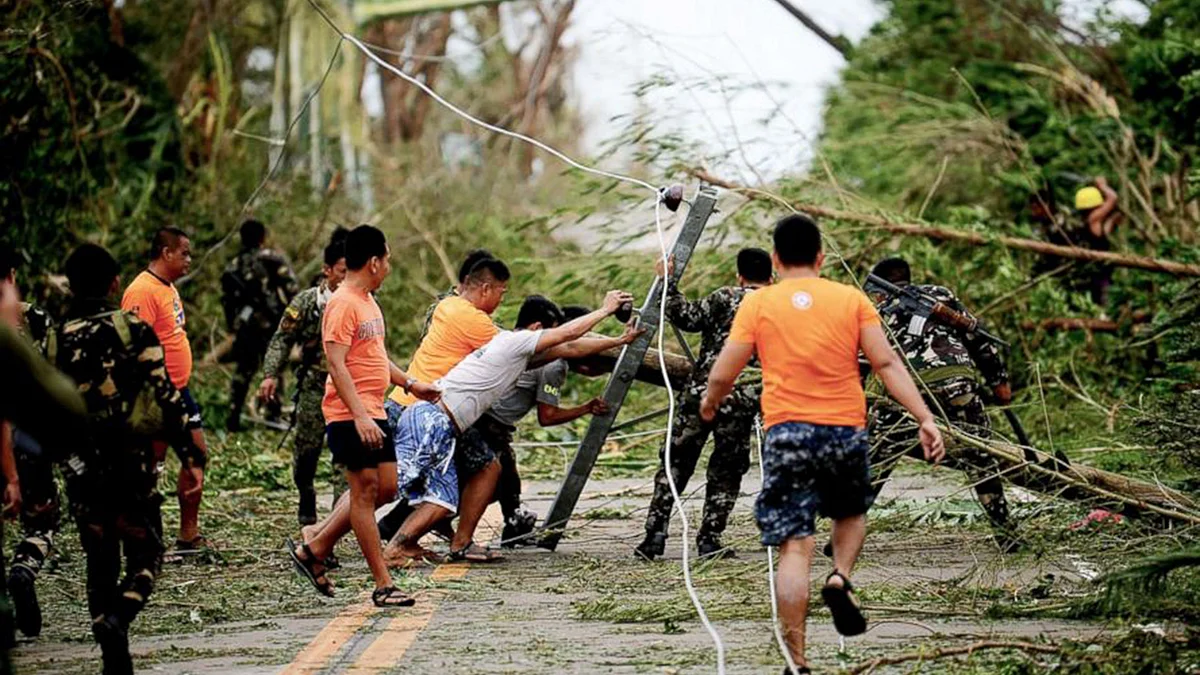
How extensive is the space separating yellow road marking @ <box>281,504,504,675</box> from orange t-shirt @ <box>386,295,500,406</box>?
174 centimetres

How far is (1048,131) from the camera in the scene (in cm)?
2103

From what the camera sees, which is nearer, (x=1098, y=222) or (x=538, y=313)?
(x=538, y=313)

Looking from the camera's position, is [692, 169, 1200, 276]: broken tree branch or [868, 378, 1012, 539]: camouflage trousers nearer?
[868, 378, 1012, 539]: camouflage trousers

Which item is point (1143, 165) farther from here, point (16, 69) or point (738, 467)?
point (16, 69)

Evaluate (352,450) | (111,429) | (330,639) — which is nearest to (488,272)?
(352,450)

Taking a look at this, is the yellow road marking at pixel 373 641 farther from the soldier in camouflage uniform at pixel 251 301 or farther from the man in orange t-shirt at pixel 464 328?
the soldier in camouflage uniform at pixel 251 301

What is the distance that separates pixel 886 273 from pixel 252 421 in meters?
9.73

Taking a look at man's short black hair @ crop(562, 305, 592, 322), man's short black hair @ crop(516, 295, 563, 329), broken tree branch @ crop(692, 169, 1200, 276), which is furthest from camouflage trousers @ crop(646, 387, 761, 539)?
broken tree branch @ crop(692, 169, 1200, 276)

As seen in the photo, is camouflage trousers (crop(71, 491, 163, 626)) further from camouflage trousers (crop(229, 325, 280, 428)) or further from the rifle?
camouflage trousers (crop(229, 325, 280, 428))

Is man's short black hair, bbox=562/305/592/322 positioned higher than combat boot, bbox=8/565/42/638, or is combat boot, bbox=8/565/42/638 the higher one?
man's short black hair, bbox=562/305/592/322

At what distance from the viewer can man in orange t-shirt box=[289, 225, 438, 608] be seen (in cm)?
888

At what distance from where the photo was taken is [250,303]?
715 inches

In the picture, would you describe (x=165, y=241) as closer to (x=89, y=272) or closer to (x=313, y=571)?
(x=313, y=571)

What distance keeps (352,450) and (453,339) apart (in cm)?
192
